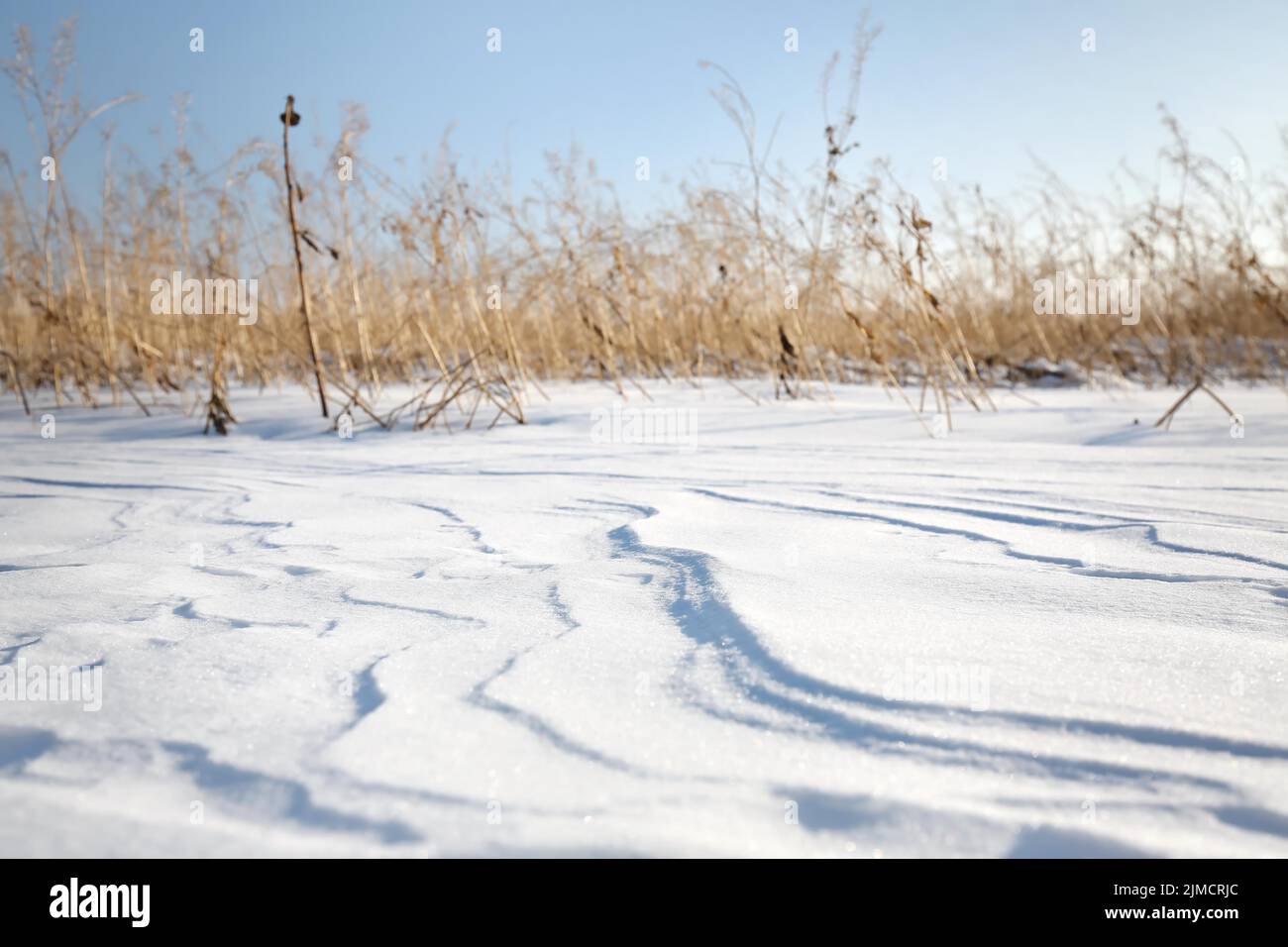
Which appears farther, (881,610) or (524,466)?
(524,466)

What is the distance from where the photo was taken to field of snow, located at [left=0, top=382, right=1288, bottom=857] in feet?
1.83

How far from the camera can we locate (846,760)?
0.61 metres

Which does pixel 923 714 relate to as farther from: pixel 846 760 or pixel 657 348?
pixel 657 348

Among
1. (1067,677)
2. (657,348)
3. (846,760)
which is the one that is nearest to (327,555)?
(846,760)

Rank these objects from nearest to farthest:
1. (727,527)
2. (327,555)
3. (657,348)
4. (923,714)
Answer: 1. (923,714)
2. (327,555)
3. (727,527)
4. (657,348)

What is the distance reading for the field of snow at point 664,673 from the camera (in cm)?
56

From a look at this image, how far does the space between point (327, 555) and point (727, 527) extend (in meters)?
0.68

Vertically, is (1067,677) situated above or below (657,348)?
below

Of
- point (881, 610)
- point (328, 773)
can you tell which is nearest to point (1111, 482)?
point (881, 610)

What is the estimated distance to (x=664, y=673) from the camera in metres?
0.78
